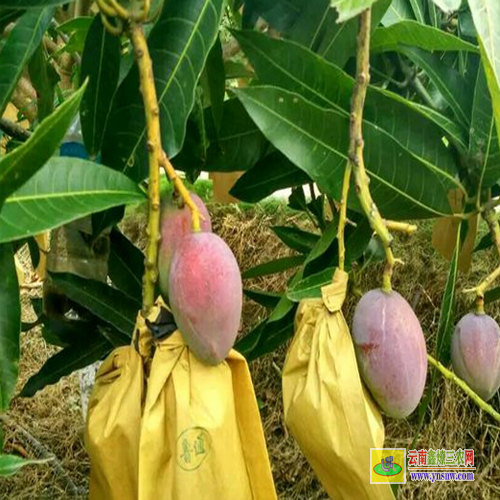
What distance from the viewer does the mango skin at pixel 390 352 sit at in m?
0.61

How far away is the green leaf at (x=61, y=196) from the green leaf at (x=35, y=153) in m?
0.06

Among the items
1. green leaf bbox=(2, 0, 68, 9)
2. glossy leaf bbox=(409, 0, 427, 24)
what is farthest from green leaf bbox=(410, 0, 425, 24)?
green leaf bbox=(2, 0, 68, 9)

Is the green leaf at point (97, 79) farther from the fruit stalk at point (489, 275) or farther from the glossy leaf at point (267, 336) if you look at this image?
the fruit stalk at point (489, 275)

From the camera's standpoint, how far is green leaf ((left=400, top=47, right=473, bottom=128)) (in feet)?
2.66

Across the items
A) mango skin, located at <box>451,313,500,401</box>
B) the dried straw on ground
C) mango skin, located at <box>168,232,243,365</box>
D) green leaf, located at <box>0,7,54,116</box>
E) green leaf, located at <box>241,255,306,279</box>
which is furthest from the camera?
the dried straw on ground

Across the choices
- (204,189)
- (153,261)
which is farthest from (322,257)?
(204,189)

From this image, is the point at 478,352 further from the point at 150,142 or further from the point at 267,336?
the point at 150,142

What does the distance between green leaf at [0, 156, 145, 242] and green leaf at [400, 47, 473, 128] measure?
0.39 m

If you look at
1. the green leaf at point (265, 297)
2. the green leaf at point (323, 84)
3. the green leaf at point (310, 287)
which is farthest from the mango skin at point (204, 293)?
the green leaf at point (265, 297)

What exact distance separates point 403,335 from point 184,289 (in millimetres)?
197

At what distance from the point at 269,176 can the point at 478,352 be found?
0.31 meters

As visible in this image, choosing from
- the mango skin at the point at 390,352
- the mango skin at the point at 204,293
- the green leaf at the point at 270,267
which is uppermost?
the mango skin at the point at 204,293

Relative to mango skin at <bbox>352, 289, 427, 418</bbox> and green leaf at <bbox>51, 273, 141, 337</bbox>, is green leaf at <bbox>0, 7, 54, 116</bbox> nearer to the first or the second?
green leaf at <bbox>51, 273, 141, 337</bbox>

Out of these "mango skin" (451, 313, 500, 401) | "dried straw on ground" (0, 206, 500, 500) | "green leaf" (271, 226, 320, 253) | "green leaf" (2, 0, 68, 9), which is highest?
"green leaf" (2, 0, 68, 9)
